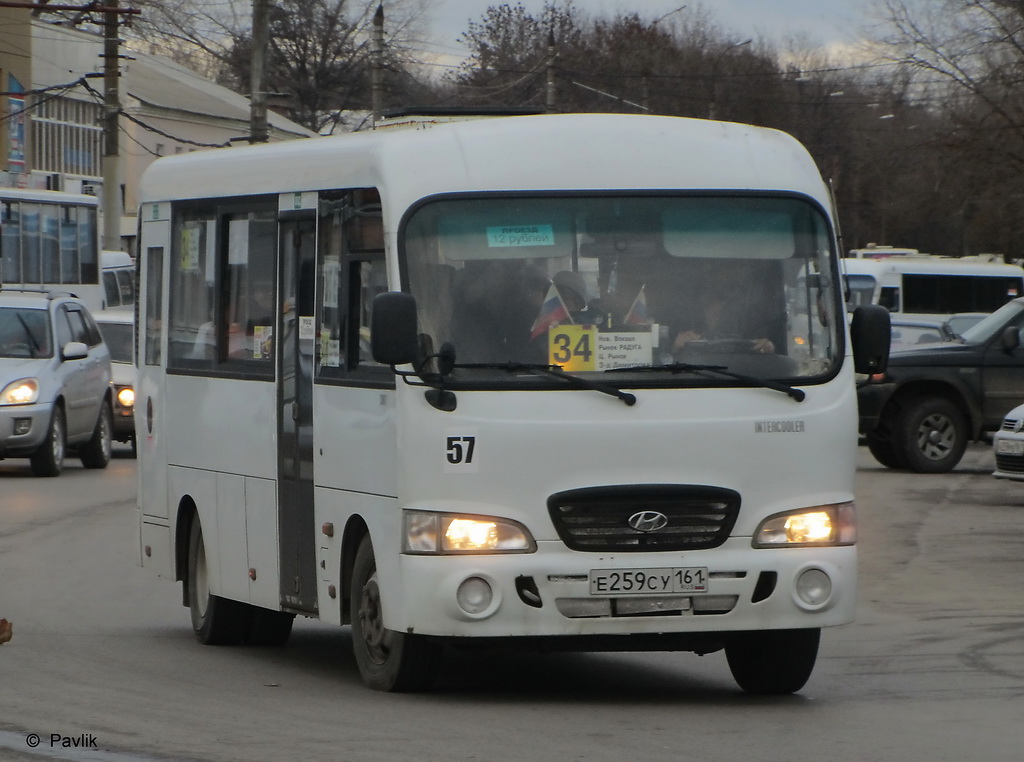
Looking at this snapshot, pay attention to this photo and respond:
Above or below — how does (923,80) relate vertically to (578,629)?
above

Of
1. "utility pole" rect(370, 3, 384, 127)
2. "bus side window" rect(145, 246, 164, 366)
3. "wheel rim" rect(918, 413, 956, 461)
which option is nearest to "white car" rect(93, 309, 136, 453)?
"wheel rim" rect(918, 413, 956, 461)

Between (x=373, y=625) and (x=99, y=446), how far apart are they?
16711mm

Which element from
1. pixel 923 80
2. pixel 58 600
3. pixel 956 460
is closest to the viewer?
pixel 58 600

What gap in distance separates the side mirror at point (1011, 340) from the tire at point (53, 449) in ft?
33.5

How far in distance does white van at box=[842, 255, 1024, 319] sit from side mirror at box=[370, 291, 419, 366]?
134 ft

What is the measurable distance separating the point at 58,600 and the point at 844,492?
5.81m

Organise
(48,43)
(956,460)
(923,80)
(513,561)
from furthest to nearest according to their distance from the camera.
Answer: (48,43) → (923,80) → (956,460) → (513,561)

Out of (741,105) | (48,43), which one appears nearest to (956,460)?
(48,43)

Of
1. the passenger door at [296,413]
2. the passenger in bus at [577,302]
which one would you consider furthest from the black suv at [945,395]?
the passenger in bus at [577,302]

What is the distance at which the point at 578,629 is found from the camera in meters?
7.98

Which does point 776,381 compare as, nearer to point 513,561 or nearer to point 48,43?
point 513,561

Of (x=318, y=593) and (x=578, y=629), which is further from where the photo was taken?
(x=318, y=593)

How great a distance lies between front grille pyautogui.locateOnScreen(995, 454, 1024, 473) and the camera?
1928 centimetres

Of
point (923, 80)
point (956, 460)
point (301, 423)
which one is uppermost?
point (923, 80)
